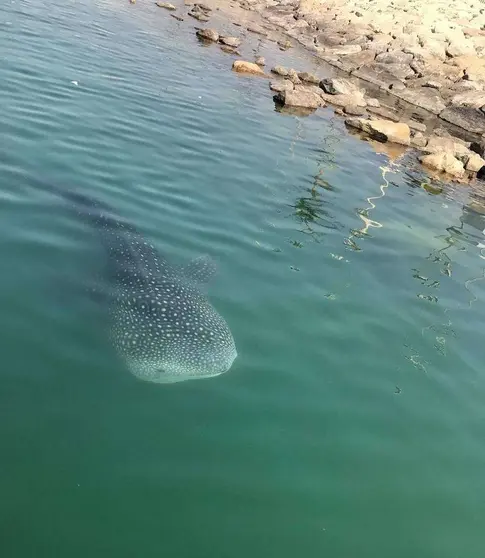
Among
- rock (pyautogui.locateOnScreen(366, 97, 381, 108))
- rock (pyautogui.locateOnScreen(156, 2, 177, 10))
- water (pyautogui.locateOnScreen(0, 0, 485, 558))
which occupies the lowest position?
water (pyautogui.locateOnScreen(0, 0, 485, 558))

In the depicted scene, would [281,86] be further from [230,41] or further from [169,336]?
[169,336]

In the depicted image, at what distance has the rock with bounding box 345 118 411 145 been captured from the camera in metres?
22.1

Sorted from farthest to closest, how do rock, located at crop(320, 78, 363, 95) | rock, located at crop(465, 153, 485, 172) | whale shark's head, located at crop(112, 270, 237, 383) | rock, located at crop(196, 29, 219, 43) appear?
rock, located at crop(196, 29, 219, 43), rock, located at crop(320, 78, 363, 95), rock, located at crop(465, 153, 485, 172), whale shark's head, located at crop(112, 270, 237, 383)

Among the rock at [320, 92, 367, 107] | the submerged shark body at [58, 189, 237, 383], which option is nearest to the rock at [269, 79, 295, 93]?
the rock at [320, 92, 367, 107]

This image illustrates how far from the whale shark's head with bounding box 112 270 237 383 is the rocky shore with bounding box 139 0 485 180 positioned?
46.1 feet

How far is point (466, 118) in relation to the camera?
2811cm

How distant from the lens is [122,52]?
2306cm

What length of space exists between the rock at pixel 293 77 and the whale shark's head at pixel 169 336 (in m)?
19.9

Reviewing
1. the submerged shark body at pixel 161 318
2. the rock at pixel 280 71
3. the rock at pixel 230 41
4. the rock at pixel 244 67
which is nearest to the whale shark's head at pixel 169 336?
the submerged shark body at pixel 161 318

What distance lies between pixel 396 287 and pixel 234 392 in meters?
4.80

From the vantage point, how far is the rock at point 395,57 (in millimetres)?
33031

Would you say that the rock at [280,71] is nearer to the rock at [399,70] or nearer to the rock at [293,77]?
the rock at [293,77]

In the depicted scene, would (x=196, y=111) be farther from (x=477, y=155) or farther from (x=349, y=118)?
(x=477, y=155)

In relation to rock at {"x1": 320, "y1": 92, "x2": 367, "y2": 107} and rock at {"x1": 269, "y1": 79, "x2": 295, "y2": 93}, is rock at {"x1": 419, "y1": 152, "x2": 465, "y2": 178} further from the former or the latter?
rock at {"x1": 269, "y1": 79, "x2": 295, "y2": 93}
